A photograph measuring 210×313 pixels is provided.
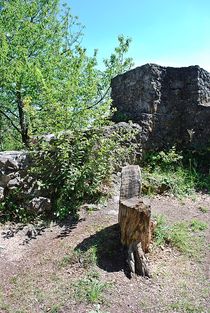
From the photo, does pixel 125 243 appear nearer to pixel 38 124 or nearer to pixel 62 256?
pixel 62 256

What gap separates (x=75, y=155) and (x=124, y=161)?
165 centimetres

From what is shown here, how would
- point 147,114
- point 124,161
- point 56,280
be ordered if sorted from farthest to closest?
point 147,114 < point 124,161 < point 56,280

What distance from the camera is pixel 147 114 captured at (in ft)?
26.6

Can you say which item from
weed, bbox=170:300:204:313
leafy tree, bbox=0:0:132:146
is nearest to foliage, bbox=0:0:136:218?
leafy tree, bbox=0:0:132:146

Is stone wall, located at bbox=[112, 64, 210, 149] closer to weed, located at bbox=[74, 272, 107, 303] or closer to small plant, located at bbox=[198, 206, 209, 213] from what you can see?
small plant, located at bbox=[198, 206, 209, 213]

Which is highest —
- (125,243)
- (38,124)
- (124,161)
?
(38,124)

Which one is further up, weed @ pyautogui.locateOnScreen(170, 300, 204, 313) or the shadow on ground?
the shadow on ground

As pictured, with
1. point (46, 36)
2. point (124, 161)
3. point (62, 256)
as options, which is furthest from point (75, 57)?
point (62, 256)

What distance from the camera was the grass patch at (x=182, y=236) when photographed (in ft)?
16.3

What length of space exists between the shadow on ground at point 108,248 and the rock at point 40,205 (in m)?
1.14

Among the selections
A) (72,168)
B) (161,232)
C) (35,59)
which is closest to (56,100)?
(72,168)

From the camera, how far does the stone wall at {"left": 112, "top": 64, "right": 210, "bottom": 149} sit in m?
8.16

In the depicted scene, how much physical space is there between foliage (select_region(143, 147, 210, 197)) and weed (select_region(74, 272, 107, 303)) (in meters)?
2.83

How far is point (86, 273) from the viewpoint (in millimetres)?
4285
